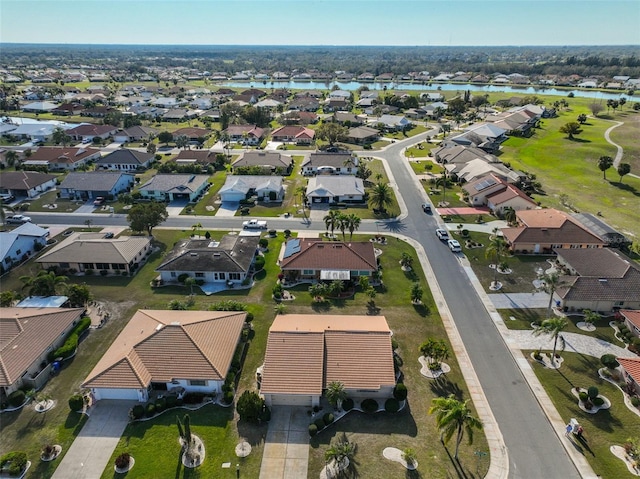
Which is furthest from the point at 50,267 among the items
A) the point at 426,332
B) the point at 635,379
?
the point at 635,379

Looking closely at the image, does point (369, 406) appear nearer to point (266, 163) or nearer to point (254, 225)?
point (254, 225)

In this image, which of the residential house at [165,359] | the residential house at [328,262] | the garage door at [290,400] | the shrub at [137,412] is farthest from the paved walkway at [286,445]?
the residential house at [328,262]

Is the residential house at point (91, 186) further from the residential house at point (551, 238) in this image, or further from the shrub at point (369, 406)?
the residential house at point (551, 238)

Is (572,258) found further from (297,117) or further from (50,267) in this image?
(297,117)

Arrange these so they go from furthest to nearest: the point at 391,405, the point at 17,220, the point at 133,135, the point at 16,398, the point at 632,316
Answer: the point at 133,135, the point at 17,220, the point at 632,316, the point at 16,398, the point at 391,405

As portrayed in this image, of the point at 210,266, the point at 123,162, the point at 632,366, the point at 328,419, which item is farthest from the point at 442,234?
the point at 123,162

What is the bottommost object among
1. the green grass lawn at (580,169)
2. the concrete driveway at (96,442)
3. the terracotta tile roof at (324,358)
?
the concrete driveway at (96,442)
